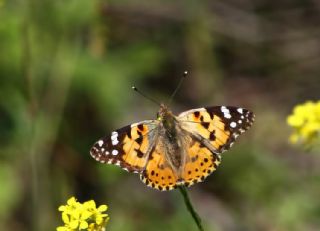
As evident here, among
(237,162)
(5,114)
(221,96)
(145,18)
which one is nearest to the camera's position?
(5,114)

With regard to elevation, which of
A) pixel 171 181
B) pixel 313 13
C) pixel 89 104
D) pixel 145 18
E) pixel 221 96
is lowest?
pixel 171 181

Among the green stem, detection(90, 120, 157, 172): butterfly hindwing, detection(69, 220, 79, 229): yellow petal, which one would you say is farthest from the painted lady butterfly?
detection(69, 220, 79, 229): yellow petal

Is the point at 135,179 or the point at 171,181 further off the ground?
the point at 135,179

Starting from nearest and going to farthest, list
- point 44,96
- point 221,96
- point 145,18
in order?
1. point 44,96
2. point 221,96
3. point 145,18

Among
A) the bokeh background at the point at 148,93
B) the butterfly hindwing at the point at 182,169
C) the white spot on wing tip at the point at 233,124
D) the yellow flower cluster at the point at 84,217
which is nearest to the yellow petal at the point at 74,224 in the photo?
the yellow flower cluster at the point at 84,217

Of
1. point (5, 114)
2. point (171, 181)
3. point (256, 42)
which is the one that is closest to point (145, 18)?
point (256, 42)

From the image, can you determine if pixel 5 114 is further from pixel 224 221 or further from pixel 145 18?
pixel 145 18

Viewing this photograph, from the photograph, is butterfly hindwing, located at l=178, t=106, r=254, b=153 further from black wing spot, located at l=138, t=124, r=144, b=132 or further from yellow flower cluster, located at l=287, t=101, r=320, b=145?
yellow flower cluster, located at l=287, t=101, r=320, b=145

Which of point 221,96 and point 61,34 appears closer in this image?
point 61,34
